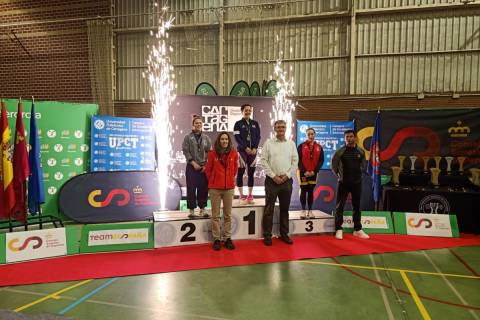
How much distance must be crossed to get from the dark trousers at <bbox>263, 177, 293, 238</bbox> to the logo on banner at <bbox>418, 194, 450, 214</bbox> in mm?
2599

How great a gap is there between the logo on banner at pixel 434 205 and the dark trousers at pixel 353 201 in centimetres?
146

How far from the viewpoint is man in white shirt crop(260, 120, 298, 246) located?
166 inches

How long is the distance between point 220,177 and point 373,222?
104 inches

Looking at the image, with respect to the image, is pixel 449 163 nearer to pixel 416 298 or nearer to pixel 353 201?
pixel 353 201

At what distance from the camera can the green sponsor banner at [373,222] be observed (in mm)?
4910

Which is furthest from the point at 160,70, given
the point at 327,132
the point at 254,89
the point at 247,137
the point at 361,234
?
the point at 361,234

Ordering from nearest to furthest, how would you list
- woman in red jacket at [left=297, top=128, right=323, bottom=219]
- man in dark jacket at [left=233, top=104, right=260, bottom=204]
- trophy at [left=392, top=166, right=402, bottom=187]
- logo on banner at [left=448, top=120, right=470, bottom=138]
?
man in dark jacket at [left=233, top=104, right=260, bottom=204] → woman in red jacket at [left=297, top=128, right=323, bottom=219] → trophy at [left=392, top=166, right=402, bottom=187] → logo on banner at [left=448, top=120, right=470, bottom=138]

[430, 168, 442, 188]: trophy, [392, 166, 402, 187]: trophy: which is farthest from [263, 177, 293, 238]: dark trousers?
[430, 168, 442, 188]: trophy

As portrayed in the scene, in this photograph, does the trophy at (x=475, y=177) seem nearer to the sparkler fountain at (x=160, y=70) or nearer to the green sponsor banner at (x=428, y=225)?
the green sponsor banner at (x=428, y=225)

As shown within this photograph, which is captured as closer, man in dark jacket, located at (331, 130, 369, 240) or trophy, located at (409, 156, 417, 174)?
man in dark jacket, located at (331, 130, 369, 240)

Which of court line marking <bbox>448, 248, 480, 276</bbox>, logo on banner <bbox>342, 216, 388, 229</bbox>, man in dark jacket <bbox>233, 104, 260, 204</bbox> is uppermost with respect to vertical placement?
man in dark jacket <bbox>233, 104, 260, 204</bbox>

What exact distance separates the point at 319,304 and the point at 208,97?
450cm

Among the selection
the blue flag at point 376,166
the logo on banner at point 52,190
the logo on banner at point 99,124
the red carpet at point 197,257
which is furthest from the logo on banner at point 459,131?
the logo on banner at point 52,190

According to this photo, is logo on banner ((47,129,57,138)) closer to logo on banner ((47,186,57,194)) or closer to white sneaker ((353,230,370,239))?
logo on banner ((47,186,57,194))
